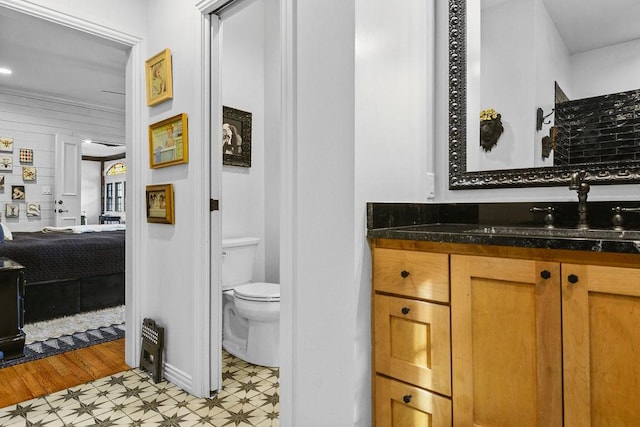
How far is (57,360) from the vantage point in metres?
2.64

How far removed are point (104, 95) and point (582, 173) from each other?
20.4 ft

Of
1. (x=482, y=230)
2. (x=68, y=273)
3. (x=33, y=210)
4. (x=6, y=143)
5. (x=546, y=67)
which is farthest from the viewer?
(x=33, y=210)

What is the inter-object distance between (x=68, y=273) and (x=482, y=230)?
374cm

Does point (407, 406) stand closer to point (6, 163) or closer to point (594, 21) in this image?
point (594, 21)

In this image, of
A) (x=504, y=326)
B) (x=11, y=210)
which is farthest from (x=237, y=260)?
(x=11, y=210)

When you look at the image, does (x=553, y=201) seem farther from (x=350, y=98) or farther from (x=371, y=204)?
(x=350, y=98)

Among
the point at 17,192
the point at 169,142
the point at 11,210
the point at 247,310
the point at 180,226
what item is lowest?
the point at 247,310

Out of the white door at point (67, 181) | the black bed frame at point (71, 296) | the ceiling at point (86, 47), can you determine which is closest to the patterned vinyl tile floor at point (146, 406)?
the black bed frame at point (71, 296)

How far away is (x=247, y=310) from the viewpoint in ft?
8.03

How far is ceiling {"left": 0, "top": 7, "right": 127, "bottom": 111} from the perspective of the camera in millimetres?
3750

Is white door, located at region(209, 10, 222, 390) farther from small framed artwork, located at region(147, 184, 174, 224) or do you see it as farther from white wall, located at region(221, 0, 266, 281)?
white wall, located at region(221, 0, 266, 281)

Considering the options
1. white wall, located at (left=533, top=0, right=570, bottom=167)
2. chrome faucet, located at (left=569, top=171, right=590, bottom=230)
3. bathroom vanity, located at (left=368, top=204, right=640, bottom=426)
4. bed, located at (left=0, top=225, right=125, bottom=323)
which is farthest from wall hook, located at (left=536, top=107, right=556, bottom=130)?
bed, located at (left=0, top=225, right=125, bottom=323)

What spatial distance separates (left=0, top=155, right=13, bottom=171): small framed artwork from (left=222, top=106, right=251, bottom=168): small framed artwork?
4375 millimetres

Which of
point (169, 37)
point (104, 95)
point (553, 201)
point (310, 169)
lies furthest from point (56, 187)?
point (553, 201)
